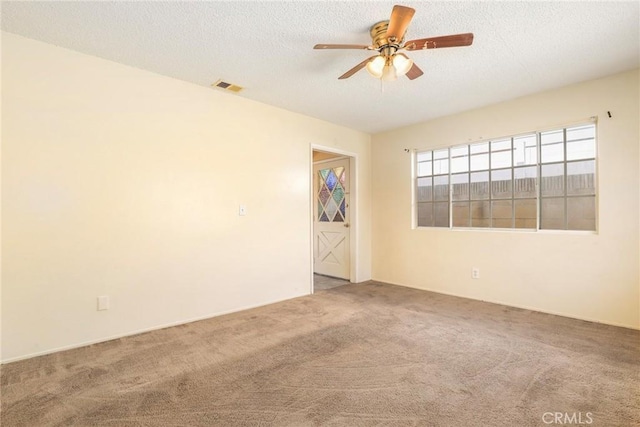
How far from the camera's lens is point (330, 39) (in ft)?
7.83

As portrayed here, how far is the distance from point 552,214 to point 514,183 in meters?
0.53

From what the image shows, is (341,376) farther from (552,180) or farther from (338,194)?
(338,194)

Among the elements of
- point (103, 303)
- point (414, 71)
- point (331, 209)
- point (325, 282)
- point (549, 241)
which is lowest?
point (325, 282)

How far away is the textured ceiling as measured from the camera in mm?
2031

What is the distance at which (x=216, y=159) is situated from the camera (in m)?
3.33

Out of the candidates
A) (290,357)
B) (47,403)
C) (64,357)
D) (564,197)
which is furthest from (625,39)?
(64,357)

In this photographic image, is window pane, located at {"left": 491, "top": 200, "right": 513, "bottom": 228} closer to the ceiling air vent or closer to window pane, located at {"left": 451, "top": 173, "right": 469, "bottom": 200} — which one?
window pane, located at {"left": 451, "top": 173, "right": 469, "bottom": 200}

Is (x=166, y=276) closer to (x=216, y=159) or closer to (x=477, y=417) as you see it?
(x=216, y=159)

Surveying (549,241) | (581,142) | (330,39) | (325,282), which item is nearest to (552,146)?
(581,142)

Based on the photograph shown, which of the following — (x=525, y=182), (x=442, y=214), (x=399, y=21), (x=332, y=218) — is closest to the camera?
(x=399, y=21)

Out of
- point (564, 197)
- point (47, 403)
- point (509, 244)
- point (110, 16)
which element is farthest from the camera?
point (509, 244)

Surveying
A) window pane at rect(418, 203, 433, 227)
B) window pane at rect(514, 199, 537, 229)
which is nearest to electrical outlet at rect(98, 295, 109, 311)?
window pane at rect(418, 203, 433, 227)

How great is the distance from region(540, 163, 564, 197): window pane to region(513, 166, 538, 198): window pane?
3.3 inches

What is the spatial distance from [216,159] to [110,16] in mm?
1494
